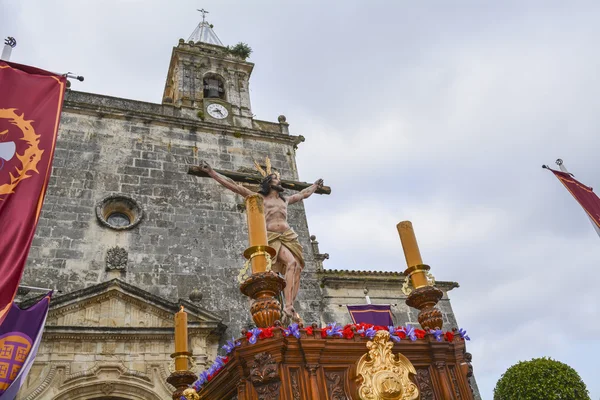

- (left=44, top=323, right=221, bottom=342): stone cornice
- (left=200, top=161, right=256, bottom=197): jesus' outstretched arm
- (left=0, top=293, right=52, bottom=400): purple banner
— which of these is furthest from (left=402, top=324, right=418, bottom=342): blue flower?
(left=44, top=323, right=221, bottom=342): stone cornice

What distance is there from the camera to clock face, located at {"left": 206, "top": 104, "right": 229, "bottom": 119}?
53.3 ft

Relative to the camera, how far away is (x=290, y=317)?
5.04m

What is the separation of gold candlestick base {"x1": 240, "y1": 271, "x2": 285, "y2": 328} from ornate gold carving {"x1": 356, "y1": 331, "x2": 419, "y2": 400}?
2.52 ft

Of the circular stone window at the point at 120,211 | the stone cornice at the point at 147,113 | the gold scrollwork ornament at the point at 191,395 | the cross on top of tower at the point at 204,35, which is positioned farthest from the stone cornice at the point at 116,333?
the cross on top of tower at the point at 204,35

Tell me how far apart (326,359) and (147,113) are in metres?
12.6

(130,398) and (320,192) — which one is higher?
(320,192)

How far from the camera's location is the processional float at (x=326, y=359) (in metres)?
3.56

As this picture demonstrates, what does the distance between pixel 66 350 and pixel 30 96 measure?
5781mm

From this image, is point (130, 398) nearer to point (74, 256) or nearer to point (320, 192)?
point (74, 256)

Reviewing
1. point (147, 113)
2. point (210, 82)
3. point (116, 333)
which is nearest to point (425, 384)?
point (116, 333)

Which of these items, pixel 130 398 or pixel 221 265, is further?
pixel 221 265

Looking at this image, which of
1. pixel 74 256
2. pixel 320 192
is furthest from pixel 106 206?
pixel 320 192

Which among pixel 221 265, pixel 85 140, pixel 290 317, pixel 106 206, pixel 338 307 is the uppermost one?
pixel 85 140

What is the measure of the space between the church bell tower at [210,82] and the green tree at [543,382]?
10.6 meters
